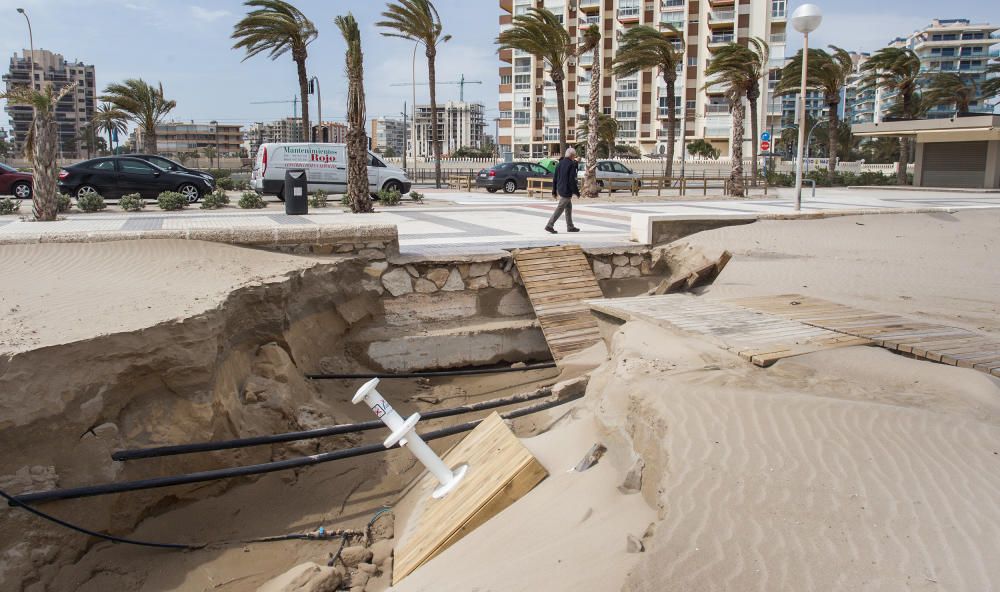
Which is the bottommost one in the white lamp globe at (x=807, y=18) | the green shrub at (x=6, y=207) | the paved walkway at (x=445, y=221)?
the paved walkway at (x=445, y=221)

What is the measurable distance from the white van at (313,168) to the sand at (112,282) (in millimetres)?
12217

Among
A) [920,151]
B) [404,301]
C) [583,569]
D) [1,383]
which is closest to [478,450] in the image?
[583,569]

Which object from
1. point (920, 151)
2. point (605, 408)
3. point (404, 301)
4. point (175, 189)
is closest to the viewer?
point (605, 408)

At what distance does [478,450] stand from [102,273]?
4.41 meters

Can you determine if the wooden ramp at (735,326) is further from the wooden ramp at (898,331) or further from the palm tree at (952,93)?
the palm tree at (952,93)

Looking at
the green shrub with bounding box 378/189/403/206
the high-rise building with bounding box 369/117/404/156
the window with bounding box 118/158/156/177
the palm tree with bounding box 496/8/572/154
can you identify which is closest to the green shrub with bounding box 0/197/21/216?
the window with bounding box 118/158/156/177

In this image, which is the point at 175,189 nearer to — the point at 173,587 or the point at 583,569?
the point at 173,587

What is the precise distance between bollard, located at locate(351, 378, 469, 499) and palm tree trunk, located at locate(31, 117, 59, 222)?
1138 cm

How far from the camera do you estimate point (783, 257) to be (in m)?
11.0

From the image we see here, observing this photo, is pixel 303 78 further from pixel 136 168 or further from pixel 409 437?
pixel 409 437

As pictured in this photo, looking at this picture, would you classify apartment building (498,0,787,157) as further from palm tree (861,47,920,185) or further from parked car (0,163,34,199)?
parked car (0,163,34,199)

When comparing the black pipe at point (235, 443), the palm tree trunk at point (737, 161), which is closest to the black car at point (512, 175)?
the palm tree trunk at point (737, 161)

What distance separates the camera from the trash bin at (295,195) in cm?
1551

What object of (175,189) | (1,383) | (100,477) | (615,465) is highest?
(175,189)
